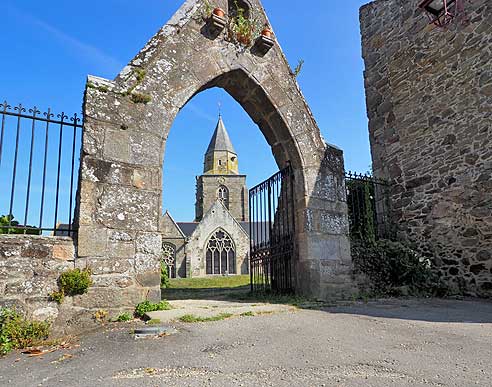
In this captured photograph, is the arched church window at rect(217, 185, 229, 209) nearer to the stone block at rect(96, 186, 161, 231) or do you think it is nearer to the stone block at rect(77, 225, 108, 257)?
the stone block at rect(96, 186, 161, 231)

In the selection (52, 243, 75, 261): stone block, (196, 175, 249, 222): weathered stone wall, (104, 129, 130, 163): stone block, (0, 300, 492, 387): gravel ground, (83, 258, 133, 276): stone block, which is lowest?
(0, 300, 492, 387): gravel ground

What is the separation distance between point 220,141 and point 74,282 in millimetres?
46536

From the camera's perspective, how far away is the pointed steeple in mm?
49316

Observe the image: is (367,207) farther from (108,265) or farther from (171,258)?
(171,258)

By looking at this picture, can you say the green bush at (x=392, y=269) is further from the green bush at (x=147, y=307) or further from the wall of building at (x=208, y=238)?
the wall of building at (x=208, y=238)

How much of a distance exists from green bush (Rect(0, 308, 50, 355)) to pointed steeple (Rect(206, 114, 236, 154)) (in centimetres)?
4580

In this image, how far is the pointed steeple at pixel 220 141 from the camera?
4932cm

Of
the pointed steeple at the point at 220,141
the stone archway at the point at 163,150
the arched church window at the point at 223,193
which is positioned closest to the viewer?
the stone archway at the point at 163,150

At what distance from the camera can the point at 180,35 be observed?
5730 millimetres

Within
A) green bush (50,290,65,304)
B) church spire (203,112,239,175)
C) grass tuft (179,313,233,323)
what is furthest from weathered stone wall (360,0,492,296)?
church spire (203,112,239,175)

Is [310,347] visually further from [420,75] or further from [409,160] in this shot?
[420,75]

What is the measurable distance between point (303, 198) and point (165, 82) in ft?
9.14


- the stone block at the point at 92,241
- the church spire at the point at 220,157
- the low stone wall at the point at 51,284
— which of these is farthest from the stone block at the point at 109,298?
the church spire at the point at 220,157

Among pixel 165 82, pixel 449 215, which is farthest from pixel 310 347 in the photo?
pixel 449 215
